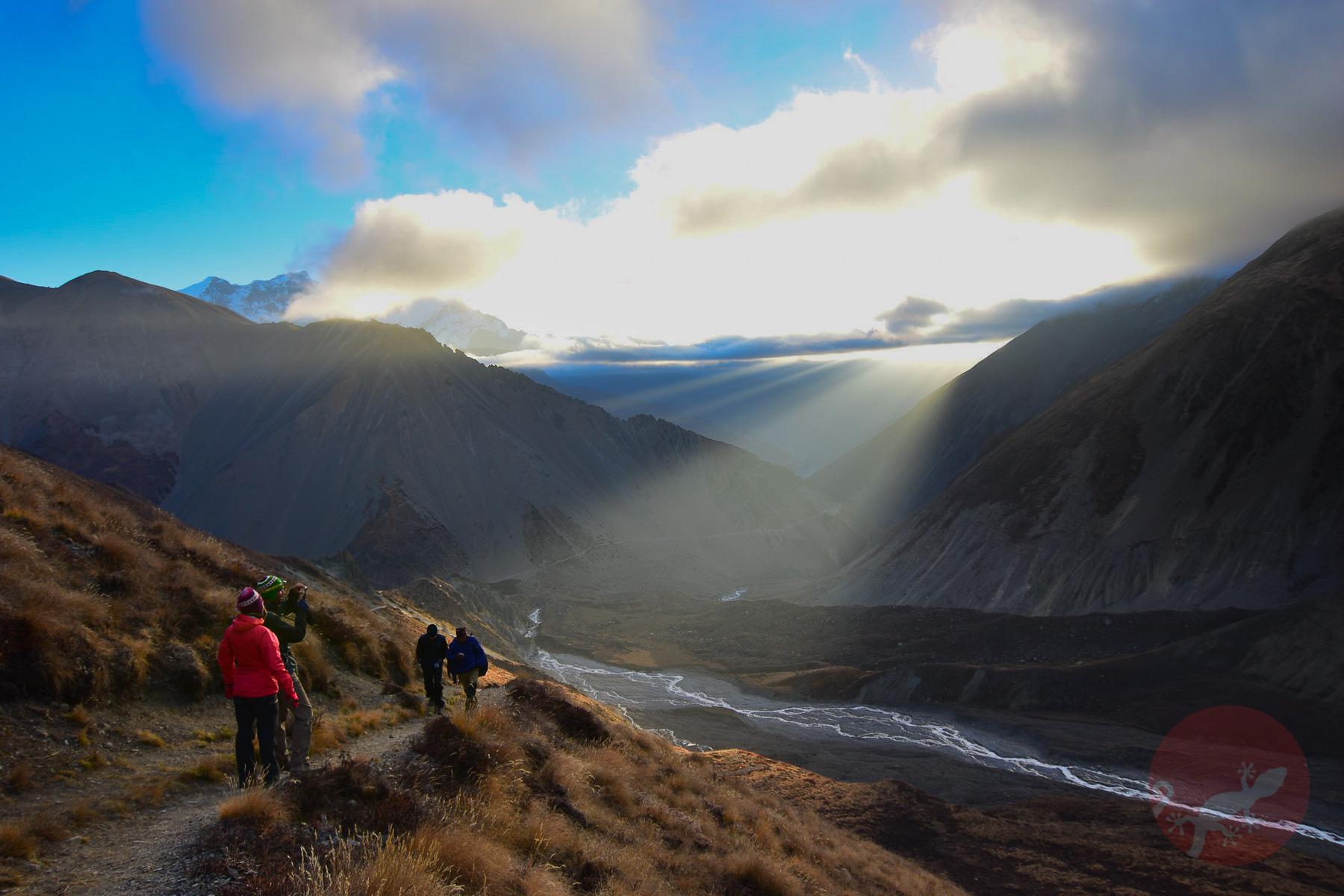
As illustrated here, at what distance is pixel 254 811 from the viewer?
227 inches

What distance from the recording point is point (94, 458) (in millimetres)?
99812

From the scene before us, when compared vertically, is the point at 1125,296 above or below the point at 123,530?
above

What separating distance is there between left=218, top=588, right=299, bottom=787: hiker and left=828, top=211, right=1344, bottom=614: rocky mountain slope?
64538 mm

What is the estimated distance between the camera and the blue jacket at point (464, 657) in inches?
514

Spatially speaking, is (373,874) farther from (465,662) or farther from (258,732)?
(465,662)

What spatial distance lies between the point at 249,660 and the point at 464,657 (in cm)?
597

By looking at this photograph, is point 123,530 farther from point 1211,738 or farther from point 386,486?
point 386,486

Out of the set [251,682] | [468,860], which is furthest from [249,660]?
[468,860]

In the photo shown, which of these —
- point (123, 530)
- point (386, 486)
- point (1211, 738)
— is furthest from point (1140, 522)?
point (386, 486)

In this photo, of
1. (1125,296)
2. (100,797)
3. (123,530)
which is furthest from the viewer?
(1125,296)

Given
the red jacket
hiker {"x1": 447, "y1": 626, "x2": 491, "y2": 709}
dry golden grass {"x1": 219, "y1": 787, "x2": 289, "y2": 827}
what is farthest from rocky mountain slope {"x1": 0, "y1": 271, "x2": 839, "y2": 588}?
dry golden grass {"x1": 219, "y1": 787, "x2": 289, "y2": 827}

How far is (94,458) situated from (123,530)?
369 ft

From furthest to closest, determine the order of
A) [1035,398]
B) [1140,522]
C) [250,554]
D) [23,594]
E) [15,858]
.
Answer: [1035,398]
[1140,522]
[250,554]
[23,594]
[15,858]

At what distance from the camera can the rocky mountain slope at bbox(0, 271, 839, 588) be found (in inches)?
3730
